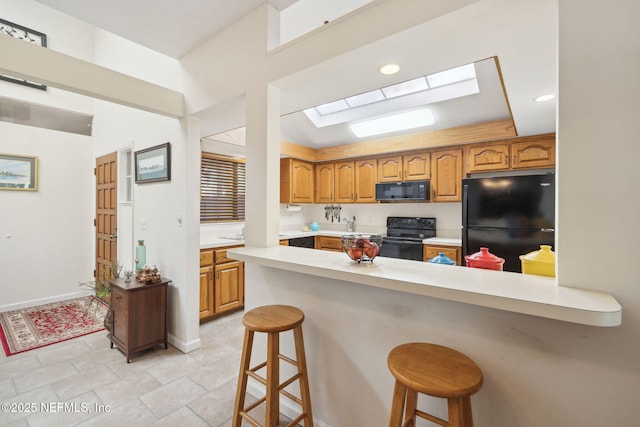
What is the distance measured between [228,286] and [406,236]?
8.51 feet

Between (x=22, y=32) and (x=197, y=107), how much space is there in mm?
3304

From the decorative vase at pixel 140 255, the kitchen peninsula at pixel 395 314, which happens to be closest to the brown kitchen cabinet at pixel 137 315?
the decorative vase at pixel 140 255

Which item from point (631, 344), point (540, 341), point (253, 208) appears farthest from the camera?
point (253, 208)

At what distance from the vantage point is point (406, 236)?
423cm

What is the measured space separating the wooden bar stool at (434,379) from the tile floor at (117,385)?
4.18 ft

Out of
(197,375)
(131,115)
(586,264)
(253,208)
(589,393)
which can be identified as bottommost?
(197,375)

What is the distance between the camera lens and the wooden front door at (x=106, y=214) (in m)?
3.78

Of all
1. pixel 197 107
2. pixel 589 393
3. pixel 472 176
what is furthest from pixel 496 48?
pixel 472 176

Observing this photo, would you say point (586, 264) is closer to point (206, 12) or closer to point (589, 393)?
point (589, 393)

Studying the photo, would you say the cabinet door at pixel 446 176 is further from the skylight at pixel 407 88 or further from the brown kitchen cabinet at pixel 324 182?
the brown kitchen cabinet at pixel 324 182

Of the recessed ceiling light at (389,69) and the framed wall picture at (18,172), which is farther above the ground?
the recessed ceiling light at (389,69)

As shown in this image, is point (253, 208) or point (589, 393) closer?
point (589, 393)

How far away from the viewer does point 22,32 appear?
3641mm

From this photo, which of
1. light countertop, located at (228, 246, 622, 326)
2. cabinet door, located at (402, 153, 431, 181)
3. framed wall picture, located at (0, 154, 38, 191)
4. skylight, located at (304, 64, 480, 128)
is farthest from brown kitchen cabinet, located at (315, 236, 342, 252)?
framed wall picture, located at (0, 154, 38, 191)
